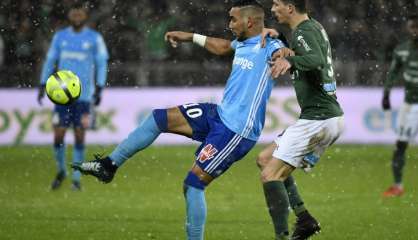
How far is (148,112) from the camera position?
18.2m

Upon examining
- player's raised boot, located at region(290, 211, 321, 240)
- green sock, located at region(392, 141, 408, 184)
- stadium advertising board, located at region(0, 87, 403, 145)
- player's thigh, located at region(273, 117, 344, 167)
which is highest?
player's thigh, located at region(273, 117, 344, 167)

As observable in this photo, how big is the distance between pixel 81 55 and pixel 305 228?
6.02 m

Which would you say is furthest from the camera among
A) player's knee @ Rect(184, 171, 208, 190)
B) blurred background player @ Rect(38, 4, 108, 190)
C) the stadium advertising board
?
the stadium advertising board

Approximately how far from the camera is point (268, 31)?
331 inches

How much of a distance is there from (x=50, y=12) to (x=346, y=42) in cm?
609

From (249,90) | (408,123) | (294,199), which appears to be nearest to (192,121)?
(249,90)

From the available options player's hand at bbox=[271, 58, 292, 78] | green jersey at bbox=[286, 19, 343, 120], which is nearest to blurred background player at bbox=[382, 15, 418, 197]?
green jersey at bbox=[286, 19, 343, 120]

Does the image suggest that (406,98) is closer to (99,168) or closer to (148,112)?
(148,112)

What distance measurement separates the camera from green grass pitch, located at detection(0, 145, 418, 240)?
9.87 metres

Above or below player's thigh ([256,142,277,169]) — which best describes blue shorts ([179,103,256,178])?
above

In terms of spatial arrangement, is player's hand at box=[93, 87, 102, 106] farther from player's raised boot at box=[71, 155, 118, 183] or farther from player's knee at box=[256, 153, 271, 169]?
player's raised boot at box=[71, 155, 118, 183]

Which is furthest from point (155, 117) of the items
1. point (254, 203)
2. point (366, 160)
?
point (366, 160)

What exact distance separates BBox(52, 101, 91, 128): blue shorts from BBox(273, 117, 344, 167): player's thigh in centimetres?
542

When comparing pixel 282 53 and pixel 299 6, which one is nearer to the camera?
pixel 282 53
